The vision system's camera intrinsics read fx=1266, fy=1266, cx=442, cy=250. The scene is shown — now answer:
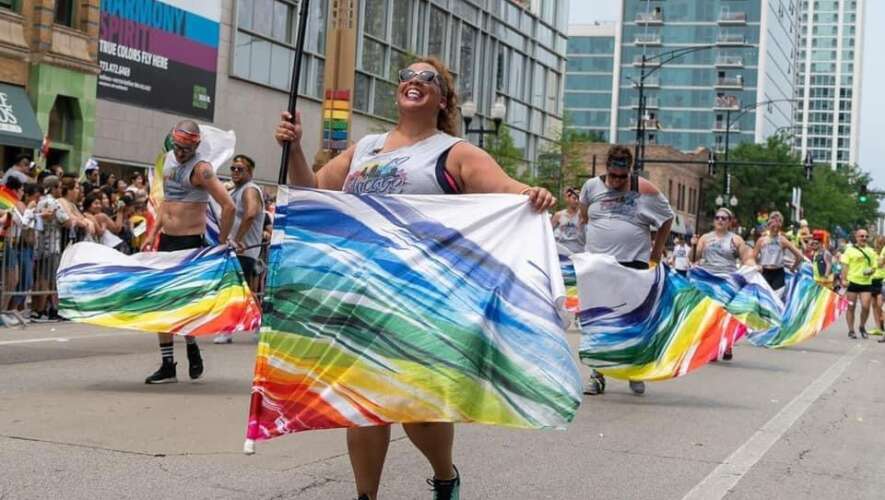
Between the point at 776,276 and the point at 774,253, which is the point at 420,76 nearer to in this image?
the point at 774,253

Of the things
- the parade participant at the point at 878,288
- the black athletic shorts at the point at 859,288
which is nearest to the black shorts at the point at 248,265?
the black athletic shorts at the point at 859,288

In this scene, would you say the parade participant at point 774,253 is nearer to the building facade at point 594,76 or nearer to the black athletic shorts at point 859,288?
the black athletic shorts at point 859,288

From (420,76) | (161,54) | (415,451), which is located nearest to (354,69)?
(161,54)

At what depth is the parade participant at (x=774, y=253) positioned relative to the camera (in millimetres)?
16906

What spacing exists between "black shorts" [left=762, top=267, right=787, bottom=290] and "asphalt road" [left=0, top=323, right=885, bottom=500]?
622 centimetres

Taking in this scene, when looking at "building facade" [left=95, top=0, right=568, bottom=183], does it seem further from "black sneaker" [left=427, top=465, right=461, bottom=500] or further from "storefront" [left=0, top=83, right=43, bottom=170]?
"black sneaker" [left=427, top=465, right=461, bottom=500]

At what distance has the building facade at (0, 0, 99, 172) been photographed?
25.1 m

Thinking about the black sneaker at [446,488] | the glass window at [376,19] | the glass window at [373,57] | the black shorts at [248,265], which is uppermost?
the glass window at [376,19]

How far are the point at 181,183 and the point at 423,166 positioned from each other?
4.58 m

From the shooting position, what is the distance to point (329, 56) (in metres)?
33.2

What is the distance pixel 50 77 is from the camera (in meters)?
26.2

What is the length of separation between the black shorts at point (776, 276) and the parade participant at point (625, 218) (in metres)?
7.51

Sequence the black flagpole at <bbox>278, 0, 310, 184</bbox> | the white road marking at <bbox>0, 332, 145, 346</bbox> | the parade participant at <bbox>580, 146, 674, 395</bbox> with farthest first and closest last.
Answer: the white road marking at <bbox>0, 332, 145, 346</bbox>
the parade participant at <bbox>580, 146, 674, 395</bbox>
the black flagpole at <bbox>278, 0, 310, 184</bbox>

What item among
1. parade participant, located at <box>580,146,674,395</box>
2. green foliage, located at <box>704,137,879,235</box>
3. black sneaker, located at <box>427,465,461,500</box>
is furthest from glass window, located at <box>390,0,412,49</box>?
green foliage, located at <box>704,137,879,235</box>
